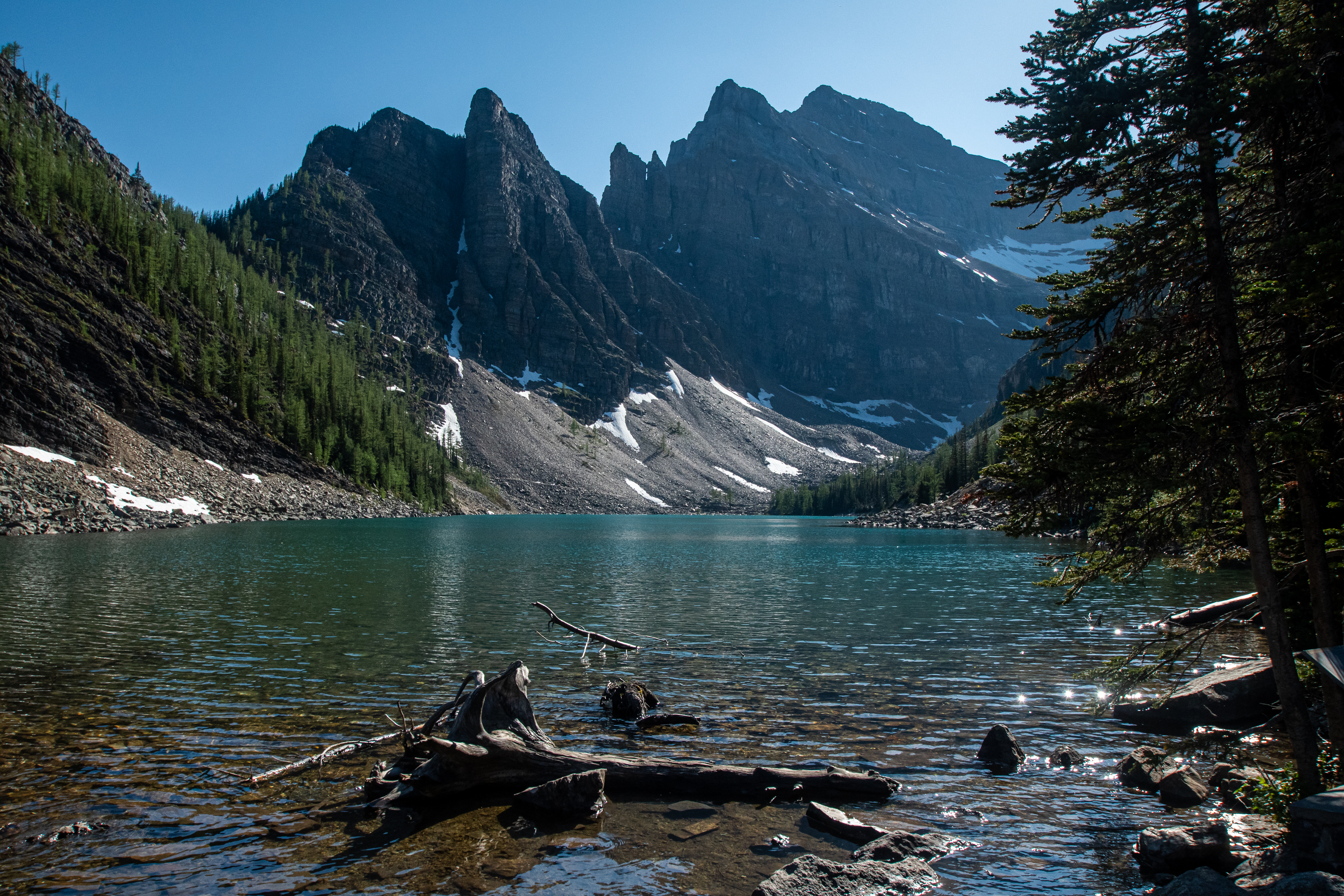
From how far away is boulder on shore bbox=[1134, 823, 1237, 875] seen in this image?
8.01 metres

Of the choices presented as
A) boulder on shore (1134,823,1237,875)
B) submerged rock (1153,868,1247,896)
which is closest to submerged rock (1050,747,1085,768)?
boulder on shore (1134,823,1237,875)

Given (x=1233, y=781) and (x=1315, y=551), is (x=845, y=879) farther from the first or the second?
(x=1233, y=781)

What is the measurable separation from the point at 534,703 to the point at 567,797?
6398 mm

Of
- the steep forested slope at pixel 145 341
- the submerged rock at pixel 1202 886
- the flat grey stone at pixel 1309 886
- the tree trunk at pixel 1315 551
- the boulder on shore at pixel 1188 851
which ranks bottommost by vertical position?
the boulder on shore at pixel 1188 851

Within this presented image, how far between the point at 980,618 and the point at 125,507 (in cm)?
8193

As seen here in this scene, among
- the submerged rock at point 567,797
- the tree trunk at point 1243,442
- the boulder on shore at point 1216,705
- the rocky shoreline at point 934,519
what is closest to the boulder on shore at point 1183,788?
the tree trunk at point 1243,442

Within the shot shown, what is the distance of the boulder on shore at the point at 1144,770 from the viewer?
10883 mm

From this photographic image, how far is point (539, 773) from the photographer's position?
10711mm

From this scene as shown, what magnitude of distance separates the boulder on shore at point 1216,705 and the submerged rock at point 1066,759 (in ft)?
9.89

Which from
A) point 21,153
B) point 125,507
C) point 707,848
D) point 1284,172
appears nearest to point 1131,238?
point 1284,172

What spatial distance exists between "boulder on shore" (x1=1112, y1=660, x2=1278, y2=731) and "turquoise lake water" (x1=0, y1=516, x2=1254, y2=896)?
4.14 feet

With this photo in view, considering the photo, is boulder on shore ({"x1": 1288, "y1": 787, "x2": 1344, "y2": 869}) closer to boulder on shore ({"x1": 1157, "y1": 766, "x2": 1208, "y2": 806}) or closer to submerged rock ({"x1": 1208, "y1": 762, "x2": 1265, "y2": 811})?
submerged rock ({"x1": 1208, "y1": 762, "x2": 1265, "y2": 811})

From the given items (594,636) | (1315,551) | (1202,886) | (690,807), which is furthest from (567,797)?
(594,636)

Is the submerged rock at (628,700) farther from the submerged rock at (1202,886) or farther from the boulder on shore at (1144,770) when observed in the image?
the submerged rock at (1202,886)
